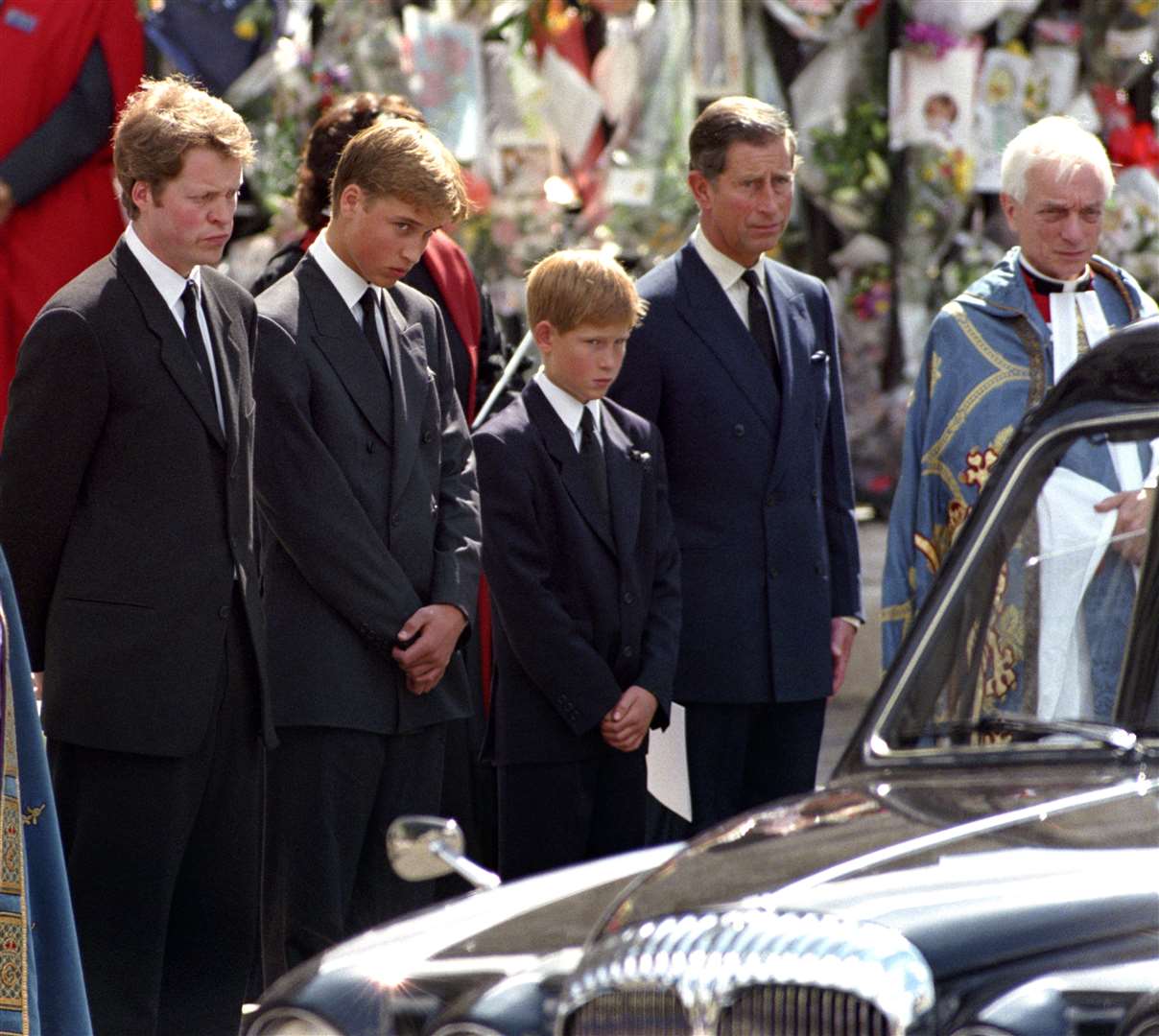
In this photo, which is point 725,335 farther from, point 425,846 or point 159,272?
point 425,846

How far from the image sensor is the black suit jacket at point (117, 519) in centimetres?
428

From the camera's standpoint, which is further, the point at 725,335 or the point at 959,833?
the point at 725,335

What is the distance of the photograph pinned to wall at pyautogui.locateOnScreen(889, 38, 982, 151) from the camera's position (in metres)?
9.02

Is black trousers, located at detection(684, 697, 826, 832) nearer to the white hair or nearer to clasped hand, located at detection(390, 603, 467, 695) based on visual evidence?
clasped hand, located at detection(390, 603, 467, 695)

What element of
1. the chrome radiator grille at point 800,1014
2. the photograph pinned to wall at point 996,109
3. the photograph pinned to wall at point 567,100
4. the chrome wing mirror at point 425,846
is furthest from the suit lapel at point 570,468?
the photograph pinned to wall at point 996,109

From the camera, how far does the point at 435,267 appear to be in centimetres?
597

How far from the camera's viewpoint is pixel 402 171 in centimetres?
482

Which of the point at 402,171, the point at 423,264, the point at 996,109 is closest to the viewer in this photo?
the point at 402,171

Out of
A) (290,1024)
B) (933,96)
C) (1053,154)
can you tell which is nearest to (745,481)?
(1053,154)

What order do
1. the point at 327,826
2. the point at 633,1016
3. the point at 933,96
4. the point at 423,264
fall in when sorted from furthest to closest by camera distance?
the point at 933,96
the point at 423,264
the point at 327,826
the point at 633,1016

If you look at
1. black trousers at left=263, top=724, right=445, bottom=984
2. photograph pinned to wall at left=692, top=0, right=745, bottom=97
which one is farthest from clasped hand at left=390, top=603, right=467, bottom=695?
photograph pinned to wall at left=692, top=0, right=745, bottom=97

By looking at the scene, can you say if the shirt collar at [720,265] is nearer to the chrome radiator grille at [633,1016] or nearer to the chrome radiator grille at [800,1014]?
the chrome radiator grille at [633,1016]

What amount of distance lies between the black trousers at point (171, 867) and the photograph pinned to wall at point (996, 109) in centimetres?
550

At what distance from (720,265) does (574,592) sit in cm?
104
